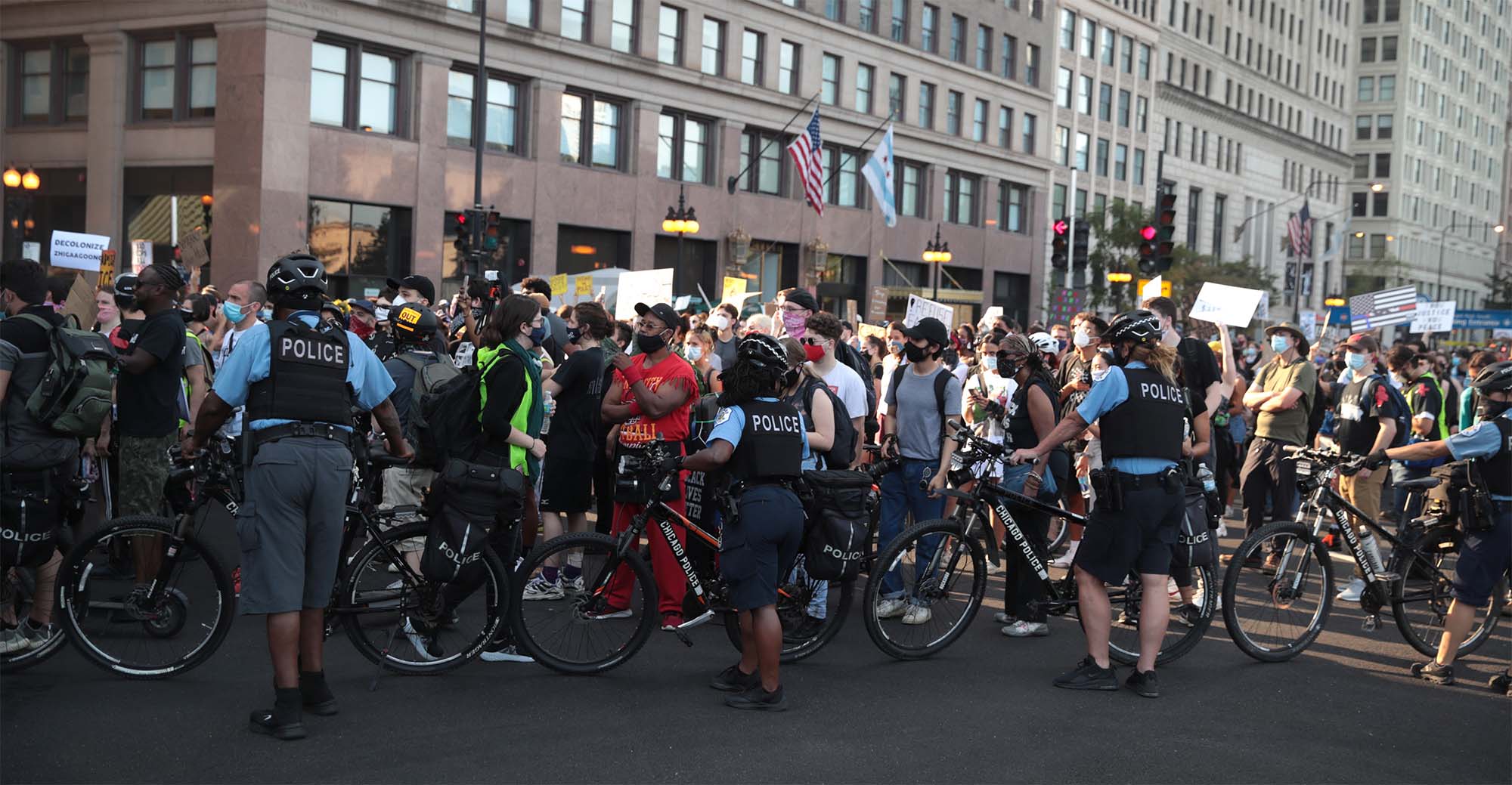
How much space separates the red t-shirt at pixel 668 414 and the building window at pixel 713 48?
33.4m

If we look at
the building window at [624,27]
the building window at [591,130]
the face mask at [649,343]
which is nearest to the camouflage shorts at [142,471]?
the face mask at [649,343]

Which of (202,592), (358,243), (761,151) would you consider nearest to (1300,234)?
(761,151)

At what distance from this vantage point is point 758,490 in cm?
673

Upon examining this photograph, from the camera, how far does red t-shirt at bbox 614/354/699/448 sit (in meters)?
8.27

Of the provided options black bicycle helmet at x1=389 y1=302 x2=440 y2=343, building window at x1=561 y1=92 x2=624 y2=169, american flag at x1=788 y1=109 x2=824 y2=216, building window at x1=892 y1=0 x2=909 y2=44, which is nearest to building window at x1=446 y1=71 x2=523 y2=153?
building window at x1=561 y1=92 x2=624 y2=169

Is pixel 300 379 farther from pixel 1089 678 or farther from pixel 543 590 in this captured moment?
pixel 1089 678

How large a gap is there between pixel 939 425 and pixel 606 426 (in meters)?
2.27

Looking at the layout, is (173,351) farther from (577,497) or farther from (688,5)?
(688,5)

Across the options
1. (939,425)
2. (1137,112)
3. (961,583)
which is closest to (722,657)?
(961,583)

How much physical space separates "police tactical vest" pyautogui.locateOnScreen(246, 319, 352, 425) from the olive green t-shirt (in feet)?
26.6

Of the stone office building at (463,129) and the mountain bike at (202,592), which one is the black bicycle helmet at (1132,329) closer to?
the mountain bike at (202,592)

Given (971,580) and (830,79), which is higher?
(830,79)

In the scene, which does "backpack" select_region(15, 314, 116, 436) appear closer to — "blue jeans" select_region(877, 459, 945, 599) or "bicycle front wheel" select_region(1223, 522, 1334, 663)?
"blue jeans" select_region(877, 459, 945, 599)

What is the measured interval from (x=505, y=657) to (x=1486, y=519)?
5.52m
